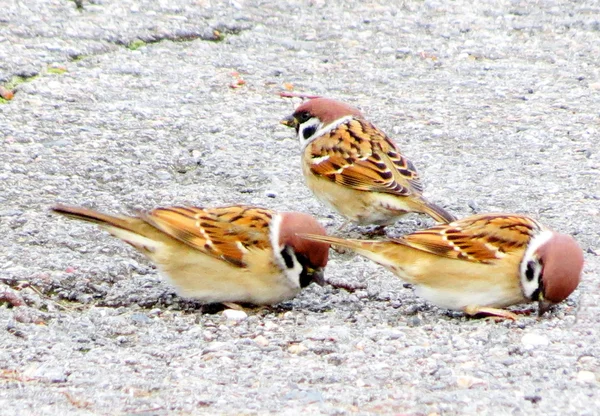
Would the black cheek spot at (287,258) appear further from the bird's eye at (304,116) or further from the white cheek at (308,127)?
the bird's eye at (304,116)

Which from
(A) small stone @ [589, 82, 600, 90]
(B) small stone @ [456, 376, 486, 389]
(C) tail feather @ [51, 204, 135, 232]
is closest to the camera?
(B) small stone @ [456, 376, 486, 389]

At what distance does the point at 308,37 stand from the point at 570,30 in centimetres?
190

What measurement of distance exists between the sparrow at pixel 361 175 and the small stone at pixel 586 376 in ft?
5.59

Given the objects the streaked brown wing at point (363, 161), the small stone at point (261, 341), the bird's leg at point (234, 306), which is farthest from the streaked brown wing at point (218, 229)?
the streaked brown wing at point (363, 161)

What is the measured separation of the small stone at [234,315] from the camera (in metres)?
4.47

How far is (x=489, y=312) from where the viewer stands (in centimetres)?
450

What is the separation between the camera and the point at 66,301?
4.50 metres

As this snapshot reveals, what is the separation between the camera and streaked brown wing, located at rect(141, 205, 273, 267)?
15.1 feet

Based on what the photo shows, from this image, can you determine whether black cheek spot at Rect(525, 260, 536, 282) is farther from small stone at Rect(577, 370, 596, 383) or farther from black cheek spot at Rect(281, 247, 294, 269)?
black cheek spot at Rect(281, 247, 294, 269)

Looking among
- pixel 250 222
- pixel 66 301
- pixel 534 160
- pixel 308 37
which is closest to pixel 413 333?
pixel 250 222

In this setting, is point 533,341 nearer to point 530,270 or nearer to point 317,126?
point 530,270

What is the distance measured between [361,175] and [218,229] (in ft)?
4.12

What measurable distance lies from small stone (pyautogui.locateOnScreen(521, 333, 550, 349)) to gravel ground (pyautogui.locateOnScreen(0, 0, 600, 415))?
11mm

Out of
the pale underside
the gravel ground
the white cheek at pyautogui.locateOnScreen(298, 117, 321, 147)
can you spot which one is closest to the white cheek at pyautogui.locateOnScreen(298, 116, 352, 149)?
the white cheek at pyautogui.locateOnScreen(298, 117, 321, 147)
